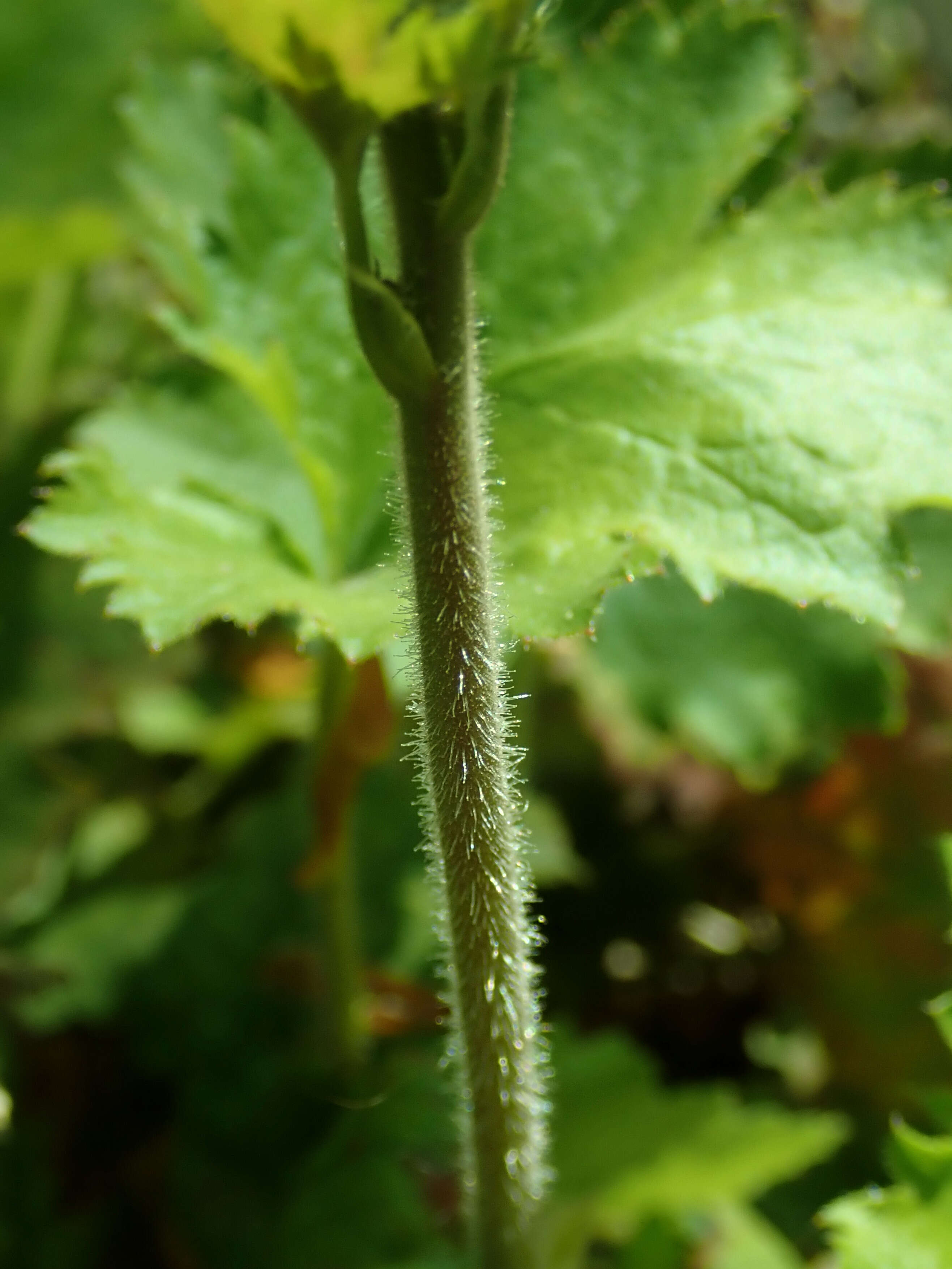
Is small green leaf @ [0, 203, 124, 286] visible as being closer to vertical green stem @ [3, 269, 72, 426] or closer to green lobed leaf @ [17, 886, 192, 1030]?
vertical green stem @ [3, 269, 72, 426]

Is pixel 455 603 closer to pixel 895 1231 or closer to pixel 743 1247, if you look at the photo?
pixel 895 1231

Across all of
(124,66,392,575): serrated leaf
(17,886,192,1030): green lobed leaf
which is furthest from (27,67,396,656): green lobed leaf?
(17,886,192,1030): green lobed leaf

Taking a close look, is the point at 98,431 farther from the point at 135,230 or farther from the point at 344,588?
the point at 135,230

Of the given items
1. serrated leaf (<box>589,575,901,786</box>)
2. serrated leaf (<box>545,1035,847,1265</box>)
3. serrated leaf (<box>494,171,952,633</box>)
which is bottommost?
serrated leaf (<box>545,1035,847,1265</box>)

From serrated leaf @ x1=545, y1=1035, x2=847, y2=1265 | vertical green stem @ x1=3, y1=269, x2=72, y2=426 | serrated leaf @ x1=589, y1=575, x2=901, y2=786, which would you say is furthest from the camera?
vertical green stem @ x1=3, y1=269, x2=72, y2=426

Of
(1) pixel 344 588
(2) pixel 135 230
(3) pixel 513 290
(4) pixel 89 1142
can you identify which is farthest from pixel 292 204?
(4) pixel 89 1142

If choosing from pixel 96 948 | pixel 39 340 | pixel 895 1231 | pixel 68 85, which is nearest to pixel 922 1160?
pixel 895 1231

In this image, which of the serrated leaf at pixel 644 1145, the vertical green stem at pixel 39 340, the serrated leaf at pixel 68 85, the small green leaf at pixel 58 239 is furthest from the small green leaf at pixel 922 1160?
the serrated leaf at pixel 68 85
